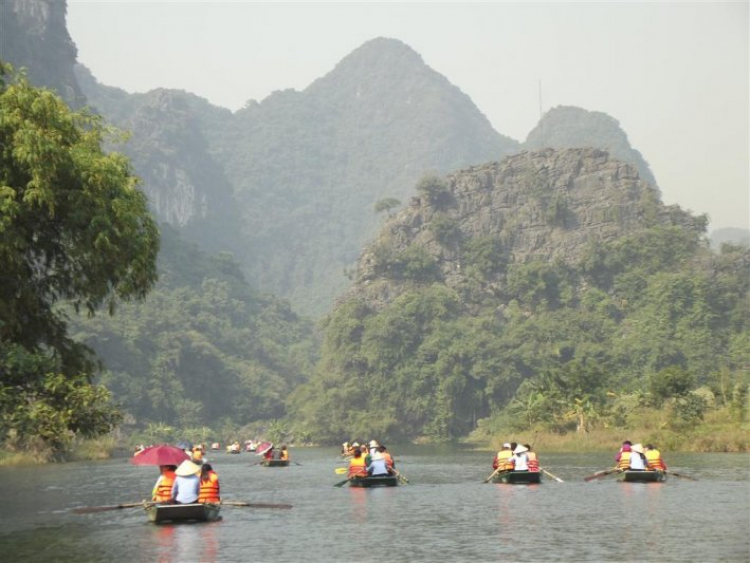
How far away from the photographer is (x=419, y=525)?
3155 centimetres

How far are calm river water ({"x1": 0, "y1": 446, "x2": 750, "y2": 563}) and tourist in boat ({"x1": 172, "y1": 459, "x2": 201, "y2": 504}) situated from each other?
0.79 m

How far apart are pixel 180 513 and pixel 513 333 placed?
419 feet

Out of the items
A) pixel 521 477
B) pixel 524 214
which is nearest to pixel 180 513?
pixel 521 477

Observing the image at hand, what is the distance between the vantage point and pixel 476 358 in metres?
154

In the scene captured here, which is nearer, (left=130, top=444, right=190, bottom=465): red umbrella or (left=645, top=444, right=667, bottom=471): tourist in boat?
(left=130, top=444, right=190, bottom=465): red umbrella

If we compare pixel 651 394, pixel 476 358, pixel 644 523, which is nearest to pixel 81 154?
pixel 644 523

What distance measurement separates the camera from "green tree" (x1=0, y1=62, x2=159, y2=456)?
2636cm

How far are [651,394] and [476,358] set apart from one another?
219 feet

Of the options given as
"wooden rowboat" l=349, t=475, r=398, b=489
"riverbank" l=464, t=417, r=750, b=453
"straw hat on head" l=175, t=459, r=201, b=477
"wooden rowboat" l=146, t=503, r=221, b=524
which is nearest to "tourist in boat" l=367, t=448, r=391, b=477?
"wooden rowboat" l=349, t=475, r=398, b=489

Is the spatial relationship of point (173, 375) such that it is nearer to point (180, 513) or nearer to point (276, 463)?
point (276, 463)

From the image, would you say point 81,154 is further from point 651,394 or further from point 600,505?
point 651,394

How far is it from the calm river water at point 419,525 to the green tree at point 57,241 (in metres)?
4.08

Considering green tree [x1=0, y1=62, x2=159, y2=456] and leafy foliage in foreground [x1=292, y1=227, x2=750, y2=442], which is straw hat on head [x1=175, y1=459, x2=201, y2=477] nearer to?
green tree [x1=0, y1=62, x2=159, y2=456]

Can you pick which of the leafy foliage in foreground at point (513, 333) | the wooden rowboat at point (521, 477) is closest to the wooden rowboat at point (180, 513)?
the wooden rowboat at point (521, 477)
